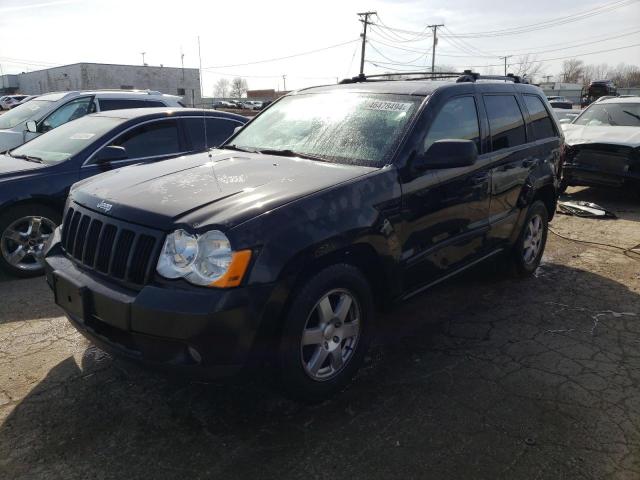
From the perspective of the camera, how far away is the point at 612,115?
32.1 ft

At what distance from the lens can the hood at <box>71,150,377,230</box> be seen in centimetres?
259

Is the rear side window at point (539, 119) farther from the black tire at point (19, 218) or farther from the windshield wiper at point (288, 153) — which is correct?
the black tire at point (19, 218)

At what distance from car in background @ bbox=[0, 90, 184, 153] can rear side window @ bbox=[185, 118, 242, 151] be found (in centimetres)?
260

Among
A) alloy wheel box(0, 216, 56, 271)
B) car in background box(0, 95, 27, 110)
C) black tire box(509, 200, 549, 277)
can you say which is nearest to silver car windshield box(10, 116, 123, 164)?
alloy wheel box(0, 216, 56, 271)

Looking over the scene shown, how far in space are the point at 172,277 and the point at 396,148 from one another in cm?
165

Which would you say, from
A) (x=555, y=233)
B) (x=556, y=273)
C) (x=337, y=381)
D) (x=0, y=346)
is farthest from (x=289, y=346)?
(x=555, y=233)

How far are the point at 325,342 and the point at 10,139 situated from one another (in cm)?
793

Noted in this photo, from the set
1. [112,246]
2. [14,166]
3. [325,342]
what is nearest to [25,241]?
[14,166]

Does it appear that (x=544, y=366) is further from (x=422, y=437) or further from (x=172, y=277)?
(x=172, y=277)

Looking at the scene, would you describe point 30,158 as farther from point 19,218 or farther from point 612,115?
point 612,115

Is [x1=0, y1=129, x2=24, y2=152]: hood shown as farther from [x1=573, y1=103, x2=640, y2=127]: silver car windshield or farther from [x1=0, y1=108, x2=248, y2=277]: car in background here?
[x1=573, y1=103, x2=640, y2=127]: silver car windshield

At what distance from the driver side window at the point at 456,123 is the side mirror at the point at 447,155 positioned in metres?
0.13

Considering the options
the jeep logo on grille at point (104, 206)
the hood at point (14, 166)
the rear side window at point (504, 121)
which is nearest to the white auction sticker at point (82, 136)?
the hood at point (14, 166)

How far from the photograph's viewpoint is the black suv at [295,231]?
2447 millimetres
